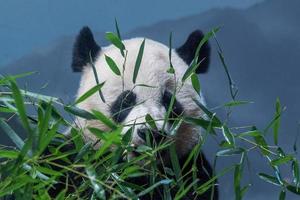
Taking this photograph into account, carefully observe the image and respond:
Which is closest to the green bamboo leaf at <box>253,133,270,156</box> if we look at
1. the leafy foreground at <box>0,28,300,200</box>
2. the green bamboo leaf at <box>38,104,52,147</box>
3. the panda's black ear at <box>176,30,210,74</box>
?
the leafy foreground at <box>0,28,300,200</box>

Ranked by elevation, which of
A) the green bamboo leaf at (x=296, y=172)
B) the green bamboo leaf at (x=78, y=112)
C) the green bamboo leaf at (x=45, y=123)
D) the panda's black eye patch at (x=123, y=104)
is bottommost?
the panda's black eye patch at (x=123, y=104)

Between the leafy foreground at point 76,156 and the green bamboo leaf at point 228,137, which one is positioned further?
the green bamboo leaf at point 228,137

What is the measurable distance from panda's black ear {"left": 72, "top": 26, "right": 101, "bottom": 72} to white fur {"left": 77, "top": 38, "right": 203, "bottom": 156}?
0.04 meters

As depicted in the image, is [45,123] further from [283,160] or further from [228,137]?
[283,160]

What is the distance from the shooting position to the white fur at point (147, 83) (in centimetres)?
250

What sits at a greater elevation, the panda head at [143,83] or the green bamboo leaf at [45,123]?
the green bamboo leaf at [45,123]

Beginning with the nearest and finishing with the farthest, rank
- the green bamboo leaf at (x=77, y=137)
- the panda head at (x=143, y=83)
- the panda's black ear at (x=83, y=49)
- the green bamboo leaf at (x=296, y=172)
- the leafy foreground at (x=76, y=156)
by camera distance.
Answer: the leafy foreground at (x=76, y=156) < the green bamboo leaf at (x=77, y=137) < the green bamboo leaf at (x=296, y=172) < the panda head at (x=143, y=83) < the panda's black ear at (x=83, y=49)

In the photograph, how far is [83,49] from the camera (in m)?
2.79

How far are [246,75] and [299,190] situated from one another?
1333 millimetres

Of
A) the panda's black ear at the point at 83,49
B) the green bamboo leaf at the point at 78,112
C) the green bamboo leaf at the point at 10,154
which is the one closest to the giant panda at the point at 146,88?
the panda's black ear at the point at 83,49

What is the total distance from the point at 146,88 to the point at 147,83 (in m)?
0.02

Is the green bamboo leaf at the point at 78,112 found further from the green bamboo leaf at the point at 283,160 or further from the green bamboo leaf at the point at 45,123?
the green bamboo leaf at the point at 283,160

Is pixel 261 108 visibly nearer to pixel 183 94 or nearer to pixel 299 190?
pixel 183 94

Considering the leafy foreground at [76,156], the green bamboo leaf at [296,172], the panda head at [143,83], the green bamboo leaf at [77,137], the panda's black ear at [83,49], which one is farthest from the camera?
the panda's black ear at [83,49]
